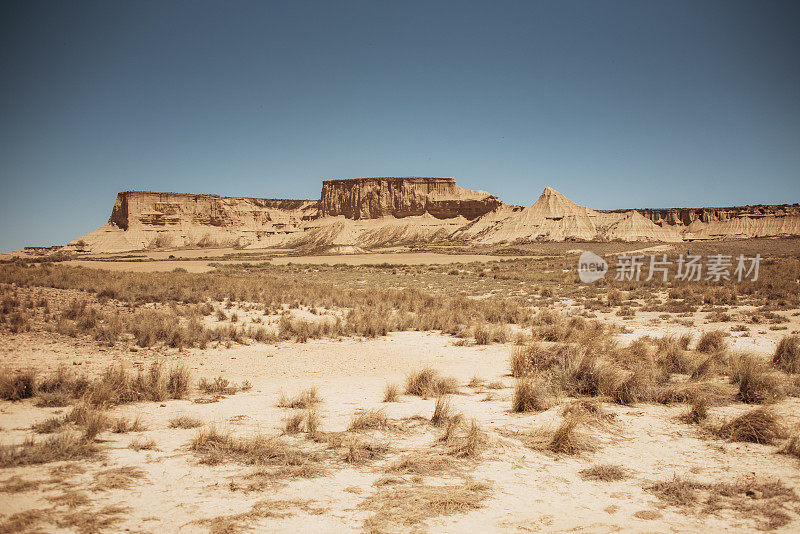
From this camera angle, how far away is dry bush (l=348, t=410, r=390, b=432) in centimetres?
530

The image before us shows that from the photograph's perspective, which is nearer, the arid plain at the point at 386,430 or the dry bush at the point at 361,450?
the arid plain at the point at 386,430

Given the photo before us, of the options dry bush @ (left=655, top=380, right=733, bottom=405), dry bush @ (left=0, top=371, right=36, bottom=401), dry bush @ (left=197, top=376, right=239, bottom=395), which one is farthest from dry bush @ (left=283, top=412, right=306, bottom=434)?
dry bush @ (left=655, top=380, right=733, bottom=405)

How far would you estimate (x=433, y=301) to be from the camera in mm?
17188

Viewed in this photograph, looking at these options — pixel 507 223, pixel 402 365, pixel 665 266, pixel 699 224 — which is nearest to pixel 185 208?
pixel 507 223

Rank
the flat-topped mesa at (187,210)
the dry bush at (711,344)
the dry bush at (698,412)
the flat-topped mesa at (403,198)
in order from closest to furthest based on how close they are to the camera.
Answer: the dry bush at (698,412) < the dry bush at (711,344) < the flat-topped mesa at (187,210) < the flat-topped mesa at (403,198)

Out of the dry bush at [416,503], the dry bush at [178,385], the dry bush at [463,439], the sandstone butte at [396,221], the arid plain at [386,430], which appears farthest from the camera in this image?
the sandstone butte at [396,221]

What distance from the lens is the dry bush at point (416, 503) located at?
11.1 feet

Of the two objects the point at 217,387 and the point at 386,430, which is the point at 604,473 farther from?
the point at 217,387

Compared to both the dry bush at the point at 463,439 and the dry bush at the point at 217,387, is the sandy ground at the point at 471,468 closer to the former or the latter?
the dry bush at the point at 463,439

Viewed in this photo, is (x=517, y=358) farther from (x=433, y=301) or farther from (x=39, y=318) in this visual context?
(x=39, y=318)

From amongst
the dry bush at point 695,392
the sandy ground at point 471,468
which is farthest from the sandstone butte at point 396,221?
the sandy ground at point 471,468

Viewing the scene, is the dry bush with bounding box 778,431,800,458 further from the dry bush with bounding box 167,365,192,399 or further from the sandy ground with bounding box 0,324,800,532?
the dry bush with bounding box 167,365,192,399

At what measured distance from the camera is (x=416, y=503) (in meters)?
3.66

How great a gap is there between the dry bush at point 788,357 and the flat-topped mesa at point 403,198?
106911 millimetres
